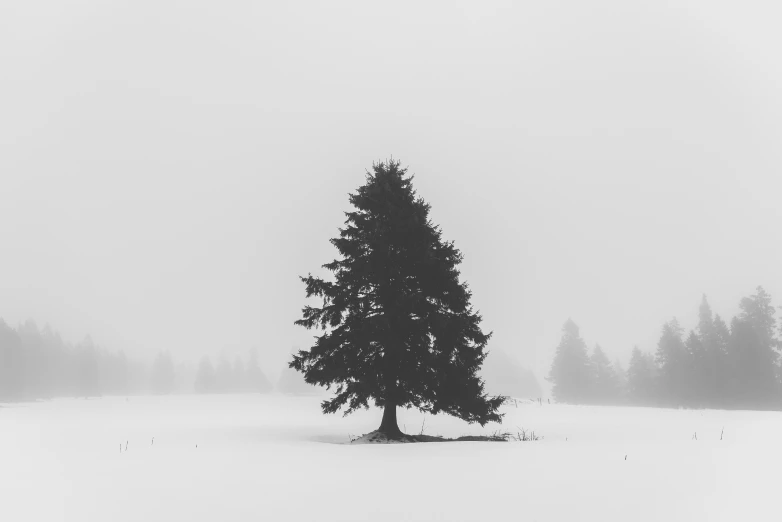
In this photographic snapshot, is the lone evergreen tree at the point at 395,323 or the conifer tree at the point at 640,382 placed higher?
the lone evergreen tree at the point at 395,323

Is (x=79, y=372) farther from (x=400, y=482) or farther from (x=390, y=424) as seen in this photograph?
(x=400, y=482)

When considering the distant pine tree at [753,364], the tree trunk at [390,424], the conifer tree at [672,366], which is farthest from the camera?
the conifer tree at [672,366]

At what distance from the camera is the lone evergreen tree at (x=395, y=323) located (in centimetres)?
1588

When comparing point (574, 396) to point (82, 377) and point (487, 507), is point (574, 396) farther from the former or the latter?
point (82, 377)

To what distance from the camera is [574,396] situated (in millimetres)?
61594

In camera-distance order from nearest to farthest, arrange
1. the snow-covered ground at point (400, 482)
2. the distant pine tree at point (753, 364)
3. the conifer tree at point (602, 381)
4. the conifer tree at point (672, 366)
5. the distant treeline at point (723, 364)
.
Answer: the snow-covered ground at point (400, 482)
the distant pine tree at point (753, 364)
the distant treeline at point (723, 364)
the conifer tree at point (672, 366)
the conifer tree at point (602, 381)

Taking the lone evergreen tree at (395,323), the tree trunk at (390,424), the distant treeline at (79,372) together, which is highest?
the lone evergreen tree at (395,323)

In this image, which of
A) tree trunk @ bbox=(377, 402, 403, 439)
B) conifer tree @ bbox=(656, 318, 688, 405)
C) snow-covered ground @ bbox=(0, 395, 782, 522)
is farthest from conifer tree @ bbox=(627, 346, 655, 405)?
tree trunk @ bbox=(377, 402, 403, 439)

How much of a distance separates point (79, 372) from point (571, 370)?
8224 cm

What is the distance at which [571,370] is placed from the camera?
6253cm

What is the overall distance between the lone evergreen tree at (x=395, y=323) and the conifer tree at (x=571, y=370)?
52.1 m

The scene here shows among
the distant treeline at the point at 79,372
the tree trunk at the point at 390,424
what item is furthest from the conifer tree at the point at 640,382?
the distant treeline at the point at 79,372

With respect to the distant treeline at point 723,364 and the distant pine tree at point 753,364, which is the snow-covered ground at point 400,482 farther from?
the distant treeline at point 723,364

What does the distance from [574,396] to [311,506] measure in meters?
63.1
